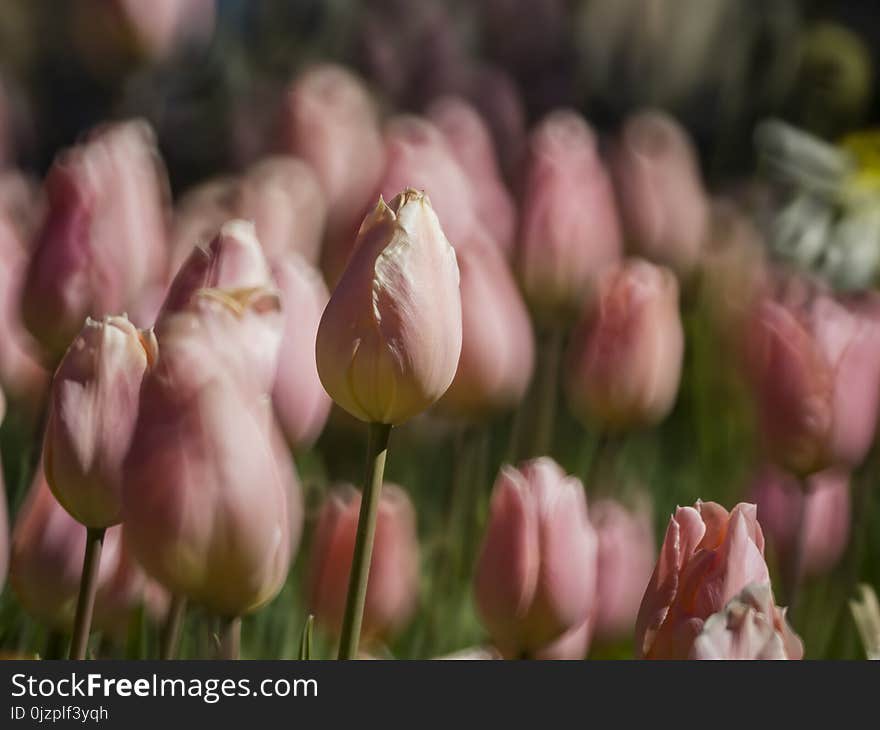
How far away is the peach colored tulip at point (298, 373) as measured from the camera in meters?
0.52

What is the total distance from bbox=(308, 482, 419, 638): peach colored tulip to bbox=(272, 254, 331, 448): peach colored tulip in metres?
0.05

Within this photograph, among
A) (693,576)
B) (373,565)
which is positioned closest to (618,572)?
(373,565)

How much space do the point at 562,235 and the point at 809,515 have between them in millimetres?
200

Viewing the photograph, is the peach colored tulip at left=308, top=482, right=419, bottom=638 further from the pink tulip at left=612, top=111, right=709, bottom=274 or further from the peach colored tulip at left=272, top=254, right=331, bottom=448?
the pink tulip at left=612, top=111, right=709, bottom=274

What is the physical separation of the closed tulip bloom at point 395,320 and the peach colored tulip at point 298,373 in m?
0.10

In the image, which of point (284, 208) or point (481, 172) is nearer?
point (284, 208)

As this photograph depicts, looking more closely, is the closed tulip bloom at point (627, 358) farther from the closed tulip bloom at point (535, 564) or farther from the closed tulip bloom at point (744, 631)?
the closed tulip bloom at point (744, 631)

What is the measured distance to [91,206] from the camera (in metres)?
0.58

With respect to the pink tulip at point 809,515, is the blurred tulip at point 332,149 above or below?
above

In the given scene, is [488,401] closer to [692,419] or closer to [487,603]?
[487,603]

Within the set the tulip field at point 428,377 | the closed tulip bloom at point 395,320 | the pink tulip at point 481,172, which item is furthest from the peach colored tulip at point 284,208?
the closed tulip bloom at point 395,320

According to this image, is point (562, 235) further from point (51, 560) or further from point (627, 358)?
point (51, 560)

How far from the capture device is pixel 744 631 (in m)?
0.36

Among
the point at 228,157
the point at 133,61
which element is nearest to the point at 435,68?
the point at 228,157
